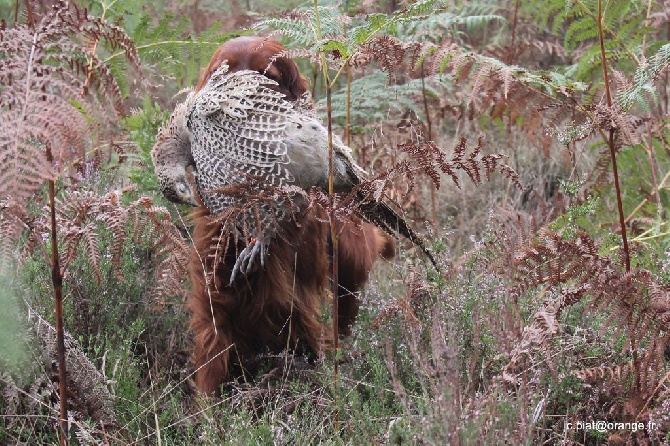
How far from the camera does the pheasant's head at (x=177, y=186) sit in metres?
2.50

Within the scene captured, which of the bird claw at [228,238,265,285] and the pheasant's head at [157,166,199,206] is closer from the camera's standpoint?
the pheasant's head at [157,166,199,206]

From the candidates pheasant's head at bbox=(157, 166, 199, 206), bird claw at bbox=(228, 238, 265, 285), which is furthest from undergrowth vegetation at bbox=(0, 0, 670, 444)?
bird claw at bbox=(228, 238, 265, 285)

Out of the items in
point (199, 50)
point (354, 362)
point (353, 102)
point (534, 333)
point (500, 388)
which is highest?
point (199, 50)

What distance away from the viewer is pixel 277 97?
7.86 feet

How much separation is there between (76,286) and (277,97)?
1349 mm

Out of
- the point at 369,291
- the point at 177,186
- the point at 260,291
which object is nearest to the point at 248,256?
the point at 260,291

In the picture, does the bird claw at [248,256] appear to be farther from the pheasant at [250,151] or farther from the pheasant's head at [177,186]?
the pheasant's head at [177,186]

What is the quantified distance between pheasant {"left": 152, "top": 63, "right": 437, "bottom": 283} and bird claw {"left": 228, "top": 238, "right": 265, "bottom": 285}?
0.08 metres

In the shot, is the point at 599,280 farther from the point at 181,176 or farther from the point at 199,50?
the point at 199,50

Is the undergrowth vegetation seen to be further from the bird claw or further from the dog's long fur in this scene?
the bird claw

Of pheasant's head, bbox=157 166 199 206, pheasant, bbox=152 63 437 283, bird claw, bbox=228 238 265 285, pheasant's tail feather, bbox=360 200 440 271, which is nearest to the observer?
pheasant, bbox=152 63 437 283

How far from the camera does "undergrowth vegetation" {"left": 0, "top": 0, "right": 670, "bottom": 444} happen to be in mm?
2041

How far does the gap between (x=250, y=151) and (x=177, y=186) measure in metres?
0.26

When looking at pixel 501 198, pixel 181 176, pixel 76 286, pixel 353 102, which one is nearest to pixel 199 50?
pixel 353 102
